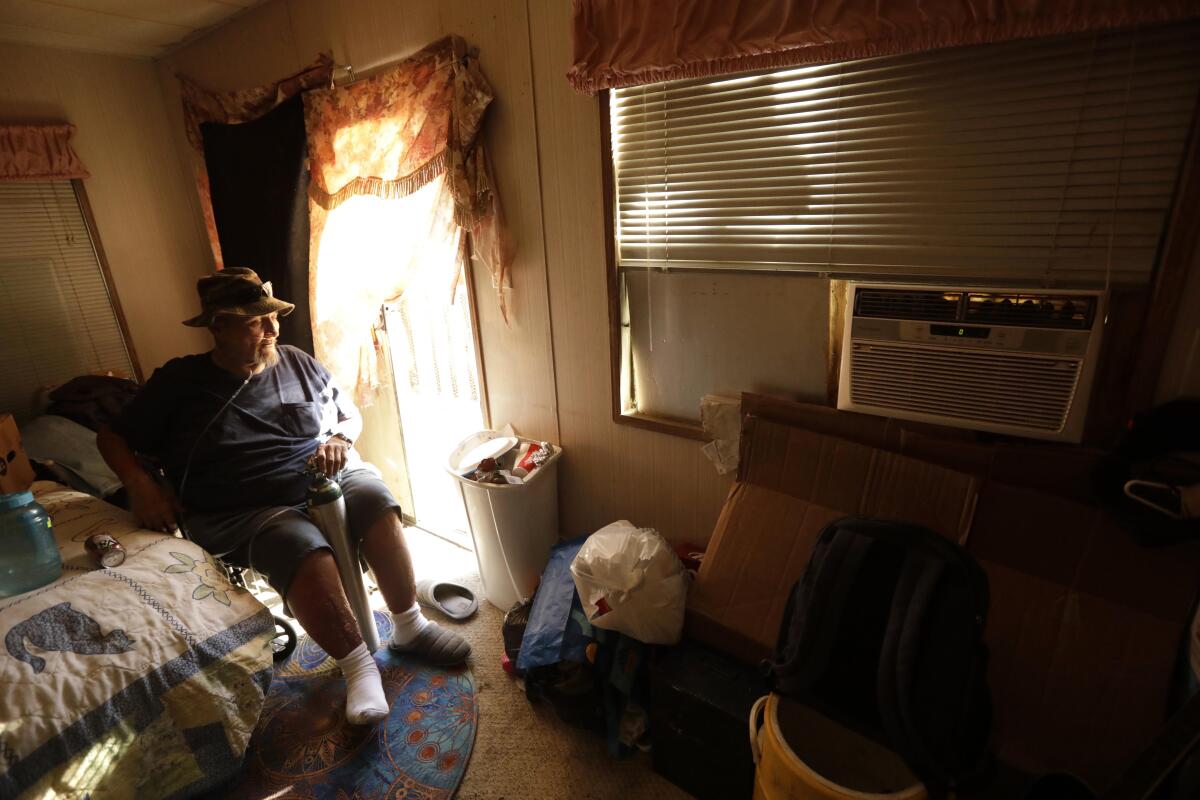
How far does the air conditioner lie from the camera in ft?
3.71

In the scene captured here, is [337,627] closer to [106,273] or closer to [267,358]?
[267,358]

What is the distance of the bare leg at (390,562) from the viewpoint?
1.85 meters

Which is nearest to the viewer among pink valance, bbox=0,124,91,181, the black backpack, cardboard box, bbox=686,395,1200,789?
the black backpack

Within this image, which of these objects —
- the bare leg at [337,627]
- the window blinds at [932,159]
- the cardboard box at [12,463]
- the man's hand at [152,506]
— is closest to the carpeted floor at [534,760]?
the bare leg at [337,627]

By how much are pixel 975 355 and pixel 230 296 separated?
6.72 feet

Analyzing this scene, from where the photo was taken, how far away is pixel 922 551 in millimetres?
Result: 933

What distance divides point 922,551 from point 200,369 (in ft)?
6.66

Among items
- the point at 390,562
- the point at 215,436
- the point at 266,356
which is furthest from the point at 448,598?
the point at 266,356

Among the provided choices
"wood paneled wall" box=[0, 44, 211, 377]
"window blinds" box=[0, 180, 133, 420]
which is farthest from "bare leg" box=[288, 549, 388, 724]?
"wood paneled wall" box=[0, 44, 211, 377]

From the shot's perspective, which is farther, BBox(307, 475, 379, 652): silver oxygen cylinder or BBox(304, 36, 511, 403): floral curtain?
BBox(304, 36, 511, 403): floral curtain

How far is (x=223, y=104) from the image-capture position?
256cm

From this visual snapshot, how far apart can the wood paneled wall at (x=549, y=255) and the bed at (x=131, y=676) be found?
108 centimetres

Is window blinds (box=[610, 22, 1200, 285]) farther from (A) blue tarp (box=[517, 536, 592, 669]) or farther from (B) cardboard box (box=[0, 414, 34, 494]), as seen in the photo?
(B) cardboard box (box=[0, 414, 34, 494])

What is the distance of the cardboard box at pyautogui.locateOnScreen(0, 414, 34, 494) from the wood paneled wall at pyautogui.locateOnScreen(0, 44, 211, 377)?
1.16m
